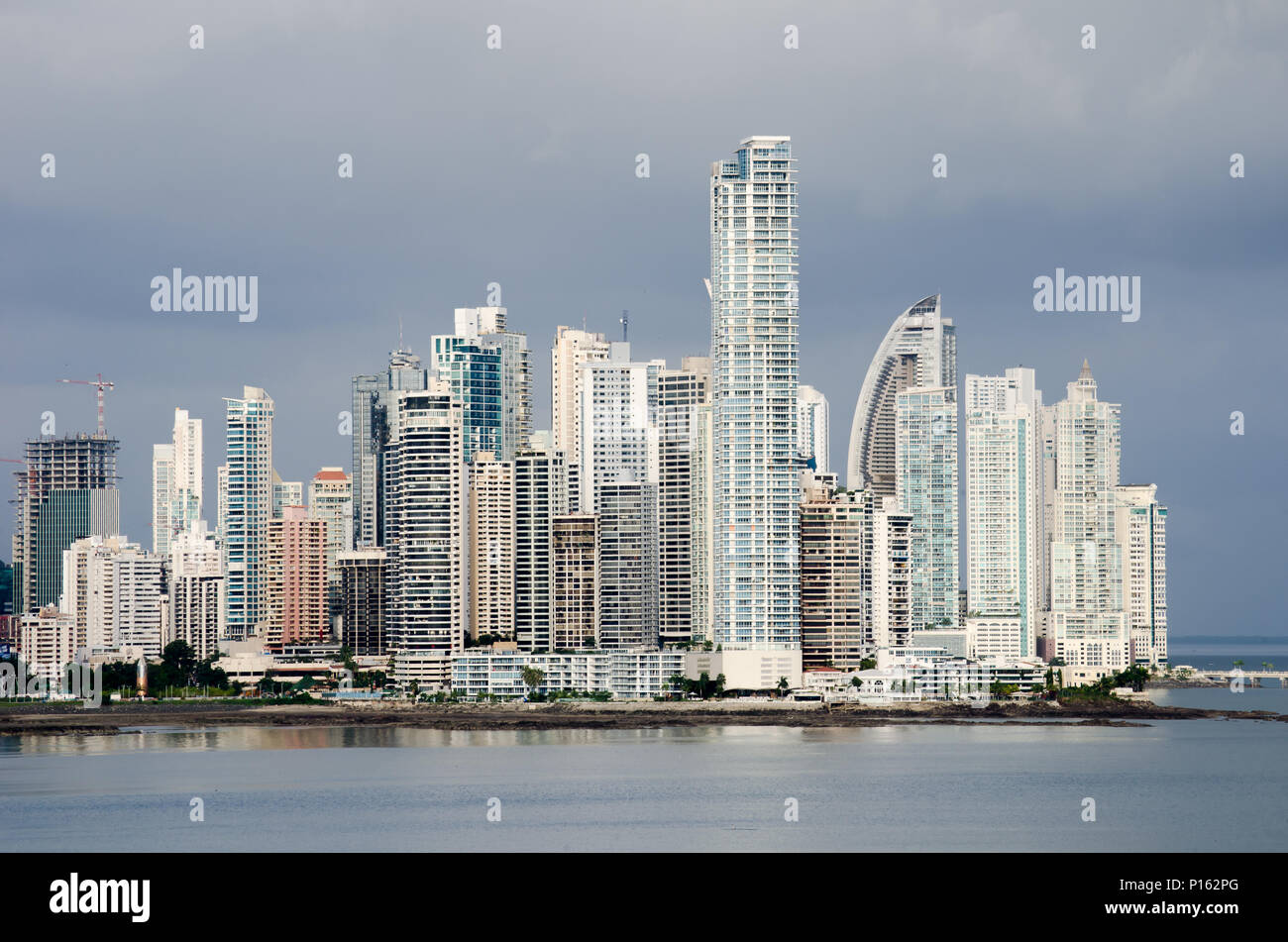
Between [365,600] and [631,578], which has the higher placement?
[631,578]

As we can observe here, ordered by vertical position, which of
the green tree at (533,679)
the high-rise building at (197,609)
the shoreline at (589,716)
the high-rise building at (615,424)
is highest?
the high-rise building at (615,424)

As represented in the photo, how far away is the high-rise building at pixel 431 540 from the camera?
494 ft

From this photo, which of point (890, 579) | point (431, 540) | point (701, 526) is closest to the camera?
point (701, 526)

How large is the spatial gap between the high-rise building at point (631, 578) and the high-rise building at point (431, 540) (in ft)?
41.6

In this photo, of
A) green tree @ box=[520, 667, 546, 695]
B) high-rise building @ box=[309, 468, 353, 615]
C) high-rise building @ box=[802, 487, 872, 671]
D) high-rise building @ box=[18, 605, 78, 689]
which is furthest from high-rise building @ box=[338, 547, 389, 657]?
A: high-rise building @ box=[802, 487, 872, 671]

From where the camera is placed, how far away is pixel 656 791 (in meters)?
69.5

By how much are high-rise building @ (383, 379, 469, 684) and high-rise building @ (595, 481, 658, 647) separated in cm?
1269

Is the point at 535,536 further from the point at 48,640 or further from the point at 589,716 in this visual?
the point at 48,640

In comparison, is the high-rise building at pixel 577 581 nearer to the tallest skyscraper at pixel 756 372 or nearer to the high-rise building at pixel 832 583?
the high-rise building at pixel 832 583

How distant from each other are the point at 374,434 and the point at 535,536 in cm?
3742

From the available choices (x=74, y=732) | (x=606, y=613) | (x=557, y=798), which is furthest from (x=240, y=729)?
(x=557, y=798)

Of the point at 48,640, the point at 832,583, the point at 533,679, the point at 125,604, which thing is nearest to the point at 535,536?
the point at 533,679

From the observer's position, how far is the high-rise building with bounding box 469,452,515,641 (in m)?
160

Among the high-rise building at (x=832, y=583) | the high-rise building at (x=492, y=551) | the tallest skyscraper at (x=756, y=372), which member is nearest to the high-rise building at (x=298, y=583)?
the high-rise building at (x=492, y=551)
